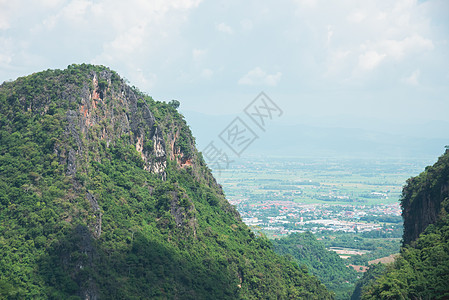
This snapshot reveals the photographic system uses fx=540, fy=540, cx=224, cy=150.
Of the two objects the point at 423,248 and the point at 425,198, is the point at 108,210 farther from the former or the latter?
the point at 425,198

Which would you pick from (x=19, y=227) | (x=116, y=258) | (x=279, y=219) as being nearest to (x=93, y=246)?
(x=116, y=258)

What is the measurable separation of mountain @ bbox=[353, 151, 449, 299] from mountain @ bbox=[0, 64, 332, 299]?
539 inches

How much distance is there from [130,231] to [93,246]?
5.22 metres

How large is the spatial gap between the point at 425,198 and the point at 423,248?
32.9 feet

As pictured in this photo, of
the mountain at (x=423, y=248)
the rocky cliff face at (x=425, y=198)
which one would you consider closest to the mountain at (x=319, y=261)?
the rocky cliff face at (x=425, y=198)

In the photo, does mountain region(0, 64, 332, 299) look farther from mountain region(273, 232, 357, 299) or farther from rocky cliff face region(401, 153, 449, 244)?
mountain region(273, 232, 357, 299)

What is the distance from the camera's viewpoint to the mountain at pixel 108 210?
134 ft

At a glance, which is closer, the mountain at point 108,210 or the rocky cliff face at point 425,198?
the mountain at point 108,210

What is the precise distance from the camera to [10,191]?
44281mm

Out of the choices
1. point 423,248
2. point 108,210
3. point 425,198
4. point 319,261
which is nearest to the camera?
point 423,248

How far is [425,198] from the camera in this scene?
54.1 m

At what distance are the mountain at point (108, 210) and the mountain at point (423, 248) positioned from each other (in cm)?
1370

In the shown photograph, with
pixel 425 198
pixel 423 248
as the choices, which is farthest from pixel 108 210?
pixel 425 198

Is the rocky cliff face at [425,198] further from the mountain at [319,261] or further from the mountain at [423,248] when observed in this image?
the mountain at [319,261]
